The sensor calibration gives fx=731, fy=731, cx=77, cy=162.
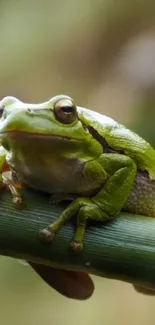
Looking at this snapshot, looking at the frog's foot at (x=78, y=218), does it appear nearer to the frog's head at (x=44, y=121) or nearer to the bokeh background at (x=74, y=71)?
the frog's head at (x=44, y=121)

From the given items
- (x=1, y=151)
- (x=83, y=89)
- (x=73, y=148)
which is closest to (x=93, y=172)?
(x=73, y=148)

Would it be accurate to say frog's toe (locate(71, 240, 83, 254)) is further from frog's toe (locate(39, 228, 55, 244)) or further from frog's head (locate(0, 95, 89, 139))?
frog's head (locate(0, 95, 89, 139))

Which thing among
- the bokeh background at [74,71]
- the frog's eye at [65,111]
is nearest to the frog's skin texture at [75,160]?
the frog's eye at [65,111]

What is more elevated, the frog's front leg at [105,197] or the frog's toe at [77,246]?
the frog's front leg at [105,197]

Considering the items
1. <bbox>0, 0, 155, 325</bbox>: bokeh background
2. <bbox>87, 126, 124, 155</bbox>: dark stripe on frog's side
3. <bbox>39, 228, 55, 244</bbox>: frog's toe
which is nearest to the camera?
<bbox>39, 228, 55, 244</bbox>: frog's toe

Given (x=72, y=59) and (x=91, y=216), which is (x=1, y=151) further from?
(x=72, y=59)

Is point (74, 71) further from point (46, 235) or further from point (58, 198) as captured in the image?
point (46, 235)

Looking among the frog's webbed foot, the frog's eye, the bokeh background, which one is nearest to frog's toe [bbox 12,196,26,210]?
the frog's webbed foot
